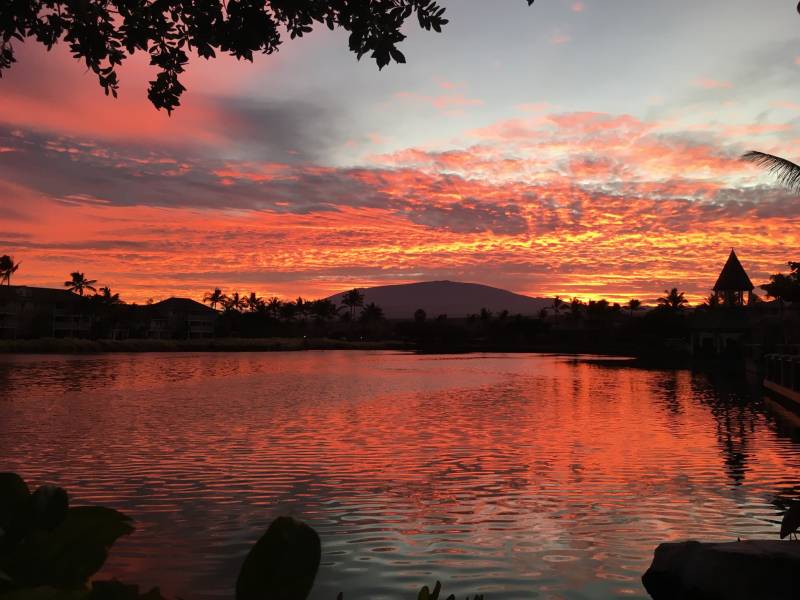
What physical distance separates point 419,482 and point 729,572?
6.83 meters

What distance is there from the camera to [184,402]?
94.1 ft

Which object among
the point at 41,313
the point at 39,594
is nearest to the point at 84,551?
the point at 39,594

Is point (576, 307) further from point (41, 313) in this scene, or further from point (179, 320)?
point (41, 313)

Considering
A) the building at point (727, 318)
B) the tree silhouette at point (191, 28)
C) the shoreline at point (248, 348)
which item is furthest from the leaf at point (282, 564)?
the building at point (727, 318)

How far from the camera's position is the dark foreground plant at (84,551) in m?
0.80

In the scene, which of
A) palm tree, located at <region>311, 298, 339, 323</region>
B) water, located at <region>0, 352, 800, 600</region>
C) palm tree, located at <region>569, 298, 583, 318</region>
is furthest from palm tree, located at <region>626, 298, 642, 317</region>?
water, located at <region>0, 352, 800, 600</region>

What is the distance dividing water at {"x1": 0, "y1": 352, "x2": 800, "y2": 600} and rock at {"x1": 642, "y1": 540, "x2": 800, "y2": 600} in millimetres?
609

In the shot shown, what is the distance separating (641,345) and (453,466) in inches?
3996

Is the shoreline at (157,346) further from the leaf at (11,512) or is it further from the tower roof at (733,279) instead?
the leaf at (11,512)

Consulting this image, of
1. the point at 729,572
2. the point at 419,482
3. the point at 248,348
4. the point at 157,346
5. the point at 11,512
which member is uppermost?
the point at 11,512

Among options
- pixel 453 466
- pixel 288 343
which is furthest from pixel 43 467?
pixel 288 343

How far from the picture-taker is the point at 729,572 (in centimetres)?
653

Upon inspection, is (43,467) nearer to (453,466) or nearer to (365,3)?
(453,466)

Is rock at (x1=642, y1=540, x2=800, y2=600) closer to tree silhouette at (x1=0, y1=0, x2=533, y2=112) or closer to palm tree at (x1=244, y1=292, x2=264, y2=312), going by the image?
tree silhouette at (x1=0, y1=0, x2=533, y2=112)
